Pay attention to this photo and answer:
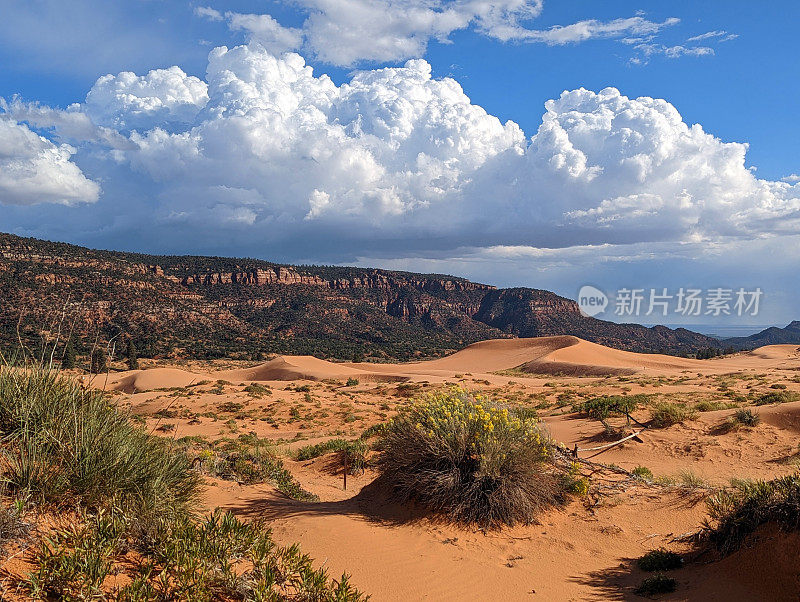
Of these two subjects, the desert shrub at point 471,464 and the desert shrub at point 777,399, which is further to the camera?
the desert shrub at point 777,399

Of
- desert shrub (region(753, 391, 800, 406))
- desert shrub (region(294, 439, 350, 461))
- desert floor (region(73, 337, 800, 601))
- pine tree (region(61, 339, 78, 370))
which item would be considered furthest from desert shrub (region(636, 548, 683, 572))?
desert shrub (region(753, 391, 800, 406))

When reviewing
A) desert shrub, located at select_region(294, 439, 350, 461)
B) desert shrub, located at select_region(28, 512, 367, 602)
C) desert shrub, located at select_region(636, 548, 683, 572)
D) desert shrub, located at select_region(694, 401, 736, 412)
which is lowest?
desert shrub, located at select_region(294, 439, 350, 461)

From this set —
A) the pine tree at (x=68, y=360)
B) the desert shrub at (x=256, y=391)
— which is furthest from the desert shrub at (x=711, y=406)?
the desert shrub at (x=256, y=391)

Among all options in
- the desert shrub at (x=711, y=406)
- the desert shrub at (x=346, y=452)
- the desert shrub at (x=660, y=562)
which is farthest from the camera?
the desert shrub at (x=711, y=406)

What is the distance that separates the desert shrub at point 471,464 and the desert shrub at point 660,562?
1564 mm

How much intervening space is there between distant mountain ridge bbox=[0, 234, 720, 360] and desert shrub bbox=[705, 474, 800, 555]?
39495mm

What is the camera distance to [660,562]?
545 cm

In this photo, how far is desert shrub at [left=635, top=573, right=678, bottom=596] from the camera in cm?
479

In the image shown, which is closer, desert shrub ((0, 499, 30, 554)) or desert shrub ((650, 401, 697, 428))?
desert shrub ((0, 499, 30, 554))

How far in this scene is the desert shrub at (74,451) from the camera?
4.16m

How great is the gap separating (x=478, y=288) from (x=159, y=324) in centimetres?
8434

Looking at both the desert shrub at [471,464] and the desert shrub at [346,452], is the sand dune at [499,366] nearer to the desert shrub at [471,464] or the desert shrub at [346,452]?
the desert shrub at [346,452]

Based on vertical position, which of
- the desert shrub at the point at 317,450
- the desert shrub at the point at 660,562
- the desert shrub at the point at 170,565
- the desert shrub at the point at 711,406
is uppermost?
the desert shrub at the point at 170,565

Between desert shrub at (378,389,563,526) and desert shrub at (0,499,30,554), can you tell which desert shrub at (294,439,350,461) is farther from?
desert shrub at (0,499,30,554)
